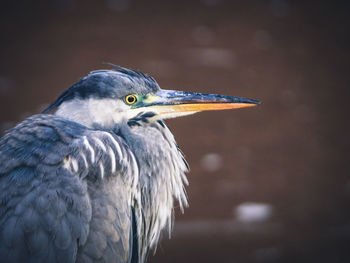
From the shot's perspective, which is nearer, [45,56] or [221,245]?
[221,245]

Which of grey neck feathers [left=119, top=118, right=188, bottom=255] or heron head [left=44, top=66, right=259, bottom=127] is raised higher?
heron head [left=44, top=66, right=259, bottom=127]

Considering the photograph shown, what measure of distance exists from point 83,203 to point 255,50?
3037 millimetres

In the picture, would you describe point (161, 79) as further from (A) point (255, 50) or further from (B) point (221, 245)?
(B) point (221, 245)

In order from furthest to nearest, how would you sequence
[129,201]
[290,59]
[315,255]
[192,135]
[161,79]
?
[290,59], [161,79], [192,135], [315,255], [129,201]

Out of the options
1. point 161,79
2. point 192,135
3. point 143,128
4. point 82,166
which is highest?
point 161,79

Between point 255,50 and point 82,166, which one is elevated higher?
point 255,50

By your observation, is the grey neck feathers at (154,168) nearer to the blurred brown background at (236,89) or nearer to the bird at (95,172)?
the bird at (95,172)

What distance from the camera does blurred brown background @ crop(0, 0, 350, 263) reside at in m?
2.89

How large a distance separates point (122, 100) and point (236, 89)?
89.8 inches

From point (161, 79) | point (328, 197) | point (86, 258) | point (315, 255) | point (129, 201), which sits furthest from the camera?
point (161, 79)

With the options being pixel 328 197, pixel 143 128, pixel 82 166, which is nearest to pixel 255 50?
pixel 328 197

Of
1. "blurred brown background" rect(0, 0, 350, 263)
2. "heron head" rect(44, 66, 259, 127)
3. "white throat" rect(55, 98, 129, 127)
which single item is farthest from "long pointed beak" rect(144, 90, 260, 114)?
"blurred brown background" rect(0, 0, 350, 263)

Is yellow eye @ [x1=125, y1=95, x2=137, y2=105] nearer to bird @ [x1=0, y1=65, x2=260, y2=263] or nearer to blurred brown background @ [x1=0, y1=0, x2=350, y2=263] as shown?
bird @ [x1=0, y1=65, x2=260, y2=263]

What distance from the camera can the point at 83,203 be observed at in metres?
1.36
